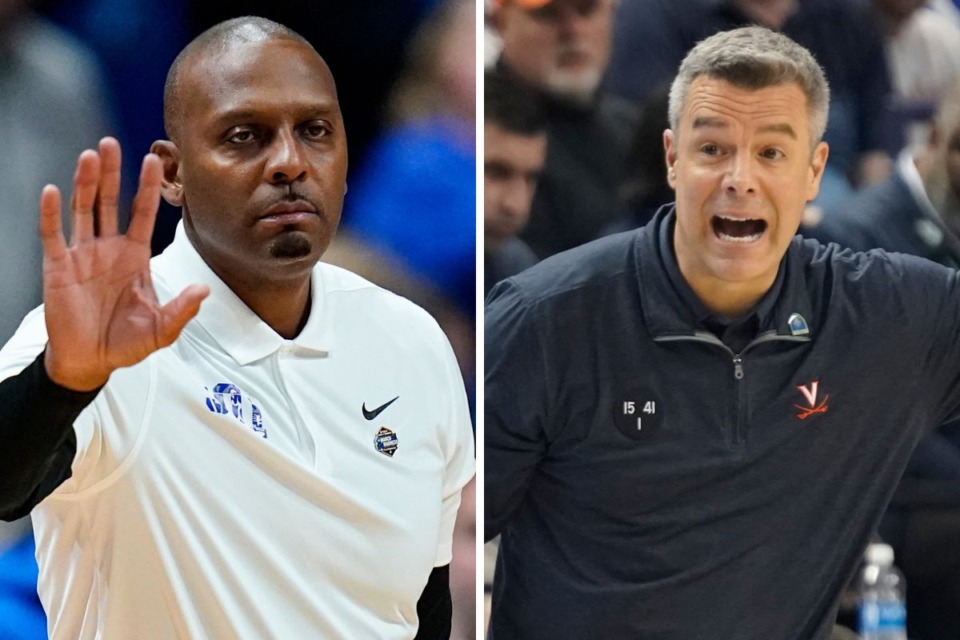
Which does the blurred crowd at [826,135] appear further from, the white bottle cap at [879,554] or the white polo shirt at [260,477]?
the white polo shirt at [260,477]

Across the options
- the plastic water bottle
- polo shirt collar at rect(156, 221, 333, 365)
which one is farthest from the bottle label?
polo shirt collar at rect(156, 221, 333, 365)

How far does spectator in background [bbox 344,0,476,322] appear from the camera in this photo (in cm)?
270

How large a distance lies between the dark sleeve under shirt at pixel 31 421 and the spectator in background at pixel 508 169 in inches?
40.8

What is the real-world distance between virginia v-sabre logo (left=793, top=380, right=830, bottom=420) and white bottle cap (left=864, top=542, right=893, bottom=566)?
12.8 inches

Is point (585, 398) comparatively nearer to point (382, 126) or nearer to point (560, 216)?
point (560, 216)

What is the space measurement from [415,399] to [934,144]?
4.20ft

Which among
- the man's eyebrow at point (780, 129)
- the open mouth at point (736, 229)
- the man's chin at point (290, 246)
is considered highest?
the man's eyebrow at point (780, 129)

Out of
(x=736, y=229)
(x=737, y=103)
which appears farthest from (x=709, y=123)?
(x=736, y=229)

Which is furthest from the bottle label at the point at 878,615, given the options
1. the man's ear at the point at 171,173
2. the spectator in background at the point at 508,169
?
the man's ear at the point at 171,173

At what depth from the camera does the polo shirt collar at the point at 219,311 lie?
8.18 ft

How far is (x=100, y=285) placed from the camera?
6.65 ft

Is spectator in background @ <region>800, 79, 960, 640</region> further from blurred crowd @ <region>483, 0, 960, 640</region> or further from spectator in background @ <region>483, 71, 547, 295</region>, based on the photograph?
spectator in background @ <region>483, 71, 547, 295</region>

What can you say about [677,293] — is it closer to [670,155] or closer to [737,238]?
[737,238]

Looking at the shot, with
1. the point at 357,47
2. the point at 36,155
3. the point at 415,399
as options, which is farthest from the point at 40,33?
the point at 415,399
